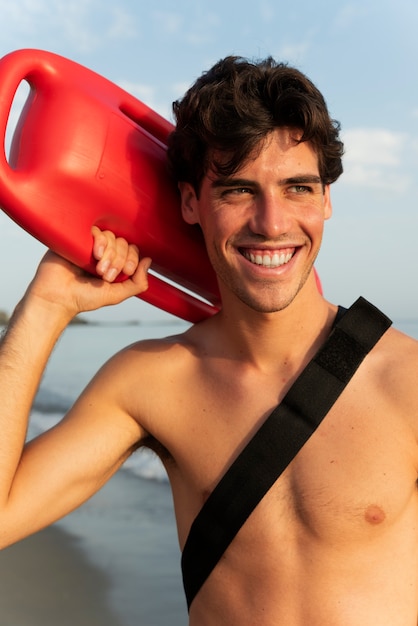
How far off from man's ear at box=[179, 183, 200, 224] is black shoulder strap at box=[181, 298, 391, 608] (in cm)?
53

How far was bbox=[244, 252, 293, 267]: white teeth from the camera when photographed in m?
2.15

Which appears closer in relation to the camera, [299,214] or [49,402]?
[299,214]

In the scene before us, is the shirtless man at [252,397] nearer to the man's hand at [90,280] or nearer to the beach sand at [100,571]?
the man's hand at [90,280]

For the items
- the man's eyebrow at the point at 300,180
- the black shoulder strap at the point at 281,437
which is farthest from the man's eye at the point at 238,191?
the black shoulder strap at the point at 281,437

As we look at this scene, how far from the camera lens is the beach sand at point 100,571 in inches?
185

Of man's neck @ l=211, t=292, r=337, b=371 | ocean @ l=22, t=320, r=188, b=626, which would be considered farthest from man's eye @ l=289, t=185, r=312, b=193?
ocean @ l=22, t=320, r=188, b=626

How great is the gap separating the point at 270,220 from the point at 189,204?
15.2 inches

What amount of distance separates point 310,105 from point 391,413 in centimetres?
84

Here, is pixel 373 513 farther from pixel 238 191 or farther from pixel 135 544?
pixel 135 544

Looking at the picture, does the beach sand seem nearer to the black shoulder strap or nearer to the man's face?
the black shoulder strap

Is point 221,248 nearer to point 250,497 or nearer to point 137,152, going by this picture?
point 137,152

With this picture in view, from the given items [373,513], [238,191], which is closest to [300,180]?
[238,191]

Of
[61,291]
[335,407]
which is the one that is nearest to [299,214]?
[335,407]

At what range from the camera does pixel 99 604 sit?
193 inches
